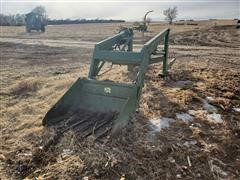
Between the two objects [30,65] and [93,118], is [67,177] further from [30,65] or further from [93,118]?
[30,65]

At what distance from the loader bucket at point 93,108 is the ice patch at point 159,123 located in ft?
1.35

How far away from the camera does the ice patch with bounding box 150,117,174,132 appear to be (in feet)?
15.9

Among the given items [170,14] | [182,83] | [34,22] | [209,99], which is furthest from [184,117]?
[170,14]

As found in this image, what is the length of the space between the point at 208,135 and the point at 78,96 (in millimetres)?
2225

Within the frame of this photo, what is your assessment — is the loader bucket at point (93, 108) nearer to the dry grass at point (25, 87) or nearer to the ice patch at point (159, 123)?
the ice patch at point (159, 123)

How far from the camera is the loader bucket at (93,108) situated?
4.70m

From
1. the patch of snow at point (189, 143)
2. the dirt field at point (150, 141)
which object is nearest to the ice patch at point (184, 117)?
the dirt field at point (150, 141)

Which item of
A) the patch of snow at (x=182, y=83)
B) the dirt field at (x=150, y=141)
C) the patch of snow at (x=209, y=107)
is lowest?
the dirt field at (x=150, y=141)

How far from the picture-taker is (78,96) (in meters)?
5.41

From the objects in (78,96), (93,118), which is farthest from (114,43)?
(93,118)

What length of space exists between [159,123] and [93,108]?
43.7 inches

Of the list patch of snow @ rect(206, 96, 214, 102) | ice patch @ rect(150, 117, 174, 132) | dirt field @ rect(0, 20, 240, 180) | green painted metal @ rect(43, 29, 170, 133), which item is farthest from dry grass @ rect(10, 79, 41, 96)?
patch of snow @ rect(206, 96, 214, 102)

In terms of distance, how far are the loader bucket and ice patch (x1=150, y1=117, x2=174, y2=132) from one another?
410 millimetres

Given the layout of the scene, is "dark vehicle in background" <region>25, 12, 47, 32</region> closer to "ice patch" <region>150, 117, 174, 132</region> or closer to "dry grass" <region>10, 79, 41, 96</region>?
"dry grass" <region>10, 79, 41, 96</region>
